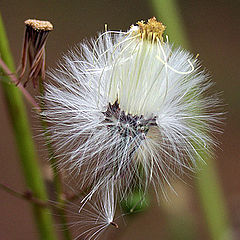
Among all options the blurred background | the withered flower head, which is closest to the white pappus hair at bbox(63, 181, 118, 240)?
the withered flower head

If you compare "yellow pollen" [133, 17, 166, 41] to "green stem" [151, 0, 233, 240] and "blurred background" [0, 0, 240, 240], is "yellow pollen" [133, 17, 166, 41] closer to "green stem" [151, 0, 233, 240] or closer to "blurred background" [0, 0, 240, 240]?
"green stem" [151, 0, 233, 240]

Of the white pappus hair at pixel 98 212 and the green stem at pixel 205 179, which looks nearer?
the white pappus hair at pixel 98 212

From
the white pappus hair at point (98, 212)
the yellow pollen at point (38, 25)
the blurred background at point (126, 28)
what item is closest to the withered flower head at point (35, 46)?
the yellow pollen at point (38, 25)

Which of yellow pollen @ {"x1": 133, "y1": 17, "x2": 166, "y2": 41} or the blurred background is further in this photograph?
the blurred background

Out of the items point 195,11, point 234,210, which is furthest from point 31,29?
point 195,11

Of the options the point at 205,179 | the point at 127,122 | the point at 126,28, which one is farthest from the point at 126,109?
the point at 126,28

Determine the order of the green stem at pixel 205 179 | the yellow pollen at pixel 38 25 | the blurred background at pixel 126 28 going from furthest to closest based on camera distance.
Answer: the blurred background at pixel 126 28 → the green stem at pixel 205 179 → the yellow pollen at pixel 38 25

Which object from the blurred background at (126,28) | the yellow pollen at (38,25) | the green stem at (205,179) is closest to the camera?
the yellow pollen at (38,25)

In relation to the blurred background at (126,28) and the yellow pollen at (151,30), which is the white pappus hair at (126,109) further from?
the blurred background at (126,28)
